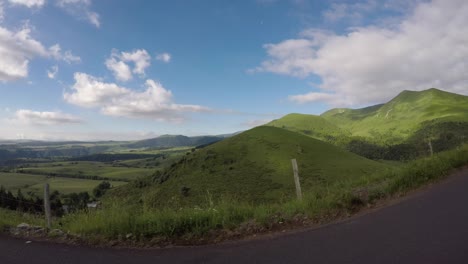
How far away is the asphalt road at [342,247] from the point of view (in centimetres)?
512

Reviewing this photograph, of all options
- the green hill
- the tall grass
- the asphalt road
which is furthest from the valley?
the asphalt road

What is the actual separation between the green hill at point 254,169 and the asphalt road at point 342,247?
4479 centimetres

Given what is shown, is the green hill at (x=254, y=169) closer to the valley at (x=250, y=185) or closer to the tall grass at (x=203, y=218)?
the valley at (x=250, y=185)

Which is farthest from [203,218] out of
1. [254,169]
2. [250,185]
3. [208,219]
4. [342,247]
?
[254,169]

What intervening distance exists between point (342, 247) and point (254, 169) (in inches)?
2635

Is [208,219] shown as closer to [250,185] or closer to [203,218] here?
[203,218]

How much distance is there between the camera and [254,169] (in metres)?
72.2

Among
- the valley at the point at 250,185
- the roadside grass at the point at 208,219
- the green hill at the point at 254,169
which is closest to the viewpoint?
the roadside grass at the point at 208,219

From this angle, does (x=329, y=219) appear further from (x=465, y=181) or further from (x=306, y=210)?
(x=465, y=181)

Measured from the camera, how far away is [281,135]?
9594 centimetres

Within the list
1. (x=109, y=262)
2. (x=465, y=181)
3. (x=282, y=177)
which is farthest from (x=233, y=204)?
A: (x=282, y=177)

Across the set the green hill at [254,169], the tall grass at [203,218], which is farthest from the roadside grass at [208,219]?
the green hill at [254,169]

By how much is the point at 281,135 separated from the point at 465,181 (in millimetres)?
85448

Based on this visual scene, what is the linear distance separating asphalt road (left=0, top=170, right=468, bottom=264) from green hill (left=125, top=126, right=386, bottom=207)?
147ft
